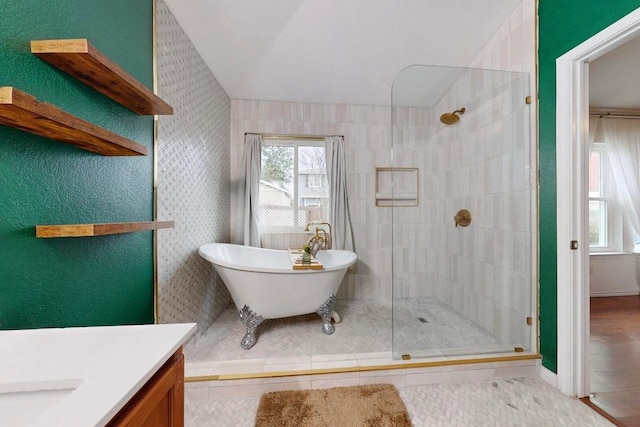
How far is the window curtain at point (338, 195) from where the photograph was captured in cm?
285

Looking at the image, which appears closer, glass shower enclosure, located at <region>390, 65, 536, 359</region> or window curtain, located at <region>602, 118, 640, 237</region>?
glass shower enclosure, located at <region>390, 65, 536, 359</region>

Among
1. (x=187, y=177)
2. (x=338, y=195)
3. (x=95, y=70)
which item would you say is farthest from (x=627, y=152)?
(x=95, y=70)

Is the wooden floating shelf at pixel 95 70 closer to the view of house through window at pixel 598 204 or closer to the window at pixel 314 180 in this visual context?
the window at pixel 314 180

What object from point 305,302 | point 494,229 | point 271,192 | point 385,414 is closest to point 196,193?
point 271,192

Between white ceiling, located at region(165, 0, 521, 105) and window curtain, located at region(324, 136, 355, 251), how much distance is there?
64 centimetres

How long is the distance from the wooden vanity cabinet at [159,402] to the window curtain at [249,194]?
6.92ft

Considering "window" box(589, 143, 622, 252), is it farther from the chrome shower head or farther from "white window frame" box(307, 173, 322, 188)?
"white window frame" box(307, 173, 322, 188)

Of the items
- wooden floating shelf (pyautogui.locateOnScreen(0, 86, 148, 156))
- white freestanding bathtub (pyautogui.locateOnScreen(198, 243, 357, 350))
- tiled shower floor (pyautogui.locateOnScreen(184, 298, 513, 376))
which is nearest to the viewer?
wooden floating shelf (pyautogui.locateOnScreen(0, 86, 148, 156))

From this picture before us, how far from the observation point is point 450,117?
1946 millimetres

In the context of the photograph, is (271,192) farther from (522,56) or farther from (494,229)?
(522,56)

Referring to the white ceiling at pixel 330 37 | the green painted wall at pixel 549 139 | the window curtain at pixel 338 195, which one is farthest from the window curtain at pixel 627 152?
the window curtain at pixel 338 195

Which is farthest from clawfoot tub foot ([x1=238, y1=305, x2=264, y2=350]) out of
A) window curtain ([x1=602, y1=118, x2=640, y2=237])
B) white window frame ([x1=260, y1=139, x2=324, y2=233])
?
window curtain ([x1=602, y1=118, x2=640, y2=237])

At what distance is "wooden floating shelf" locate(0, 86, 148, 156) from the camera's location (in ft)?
2.02

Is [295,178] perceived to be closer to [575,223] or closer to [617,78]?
[575,223]
